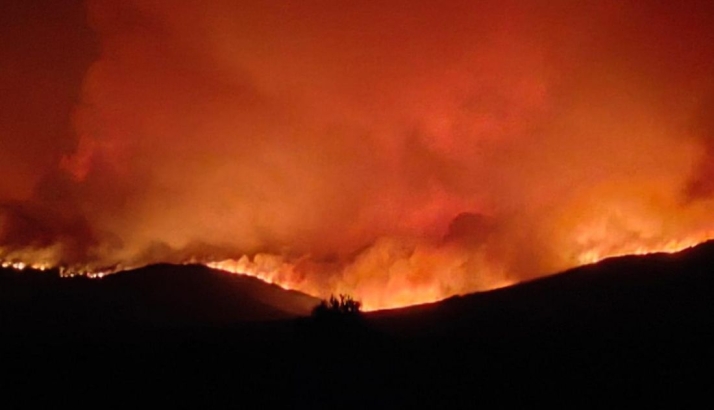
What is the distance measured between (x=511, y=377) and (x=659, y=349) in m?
3.56

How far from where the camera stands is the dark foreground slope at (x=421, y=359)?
16141 millimetres

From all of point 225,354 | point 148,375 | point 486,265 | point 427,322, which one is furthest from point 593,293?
point 148,375

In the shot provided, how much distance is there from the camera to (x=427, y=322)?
78.8 feet


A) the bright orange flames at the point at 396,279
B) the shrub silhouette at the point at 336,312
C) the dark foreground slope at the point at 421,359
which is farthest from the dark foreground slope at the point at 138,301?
the shrub silhouette at the point at 336,312

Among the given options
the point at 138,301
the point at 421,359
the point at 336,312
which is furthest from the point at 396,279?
the point at 421,359

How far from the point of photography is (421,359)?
60.0 ft

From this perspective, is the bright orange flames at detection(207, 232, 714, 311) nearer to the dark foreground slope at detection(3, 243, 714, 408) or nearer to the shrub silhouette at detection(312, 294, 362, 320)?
the dark foreground slope at detection(3, 243, 714, 408)

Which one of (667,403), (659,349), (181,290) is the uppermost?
(181,290)

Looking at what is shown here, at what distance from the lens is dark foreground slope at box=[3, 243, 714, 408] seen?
16.1 metres

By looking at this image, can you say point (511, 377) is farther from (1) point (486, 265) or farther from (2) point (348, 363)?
(1) point (486, 265)

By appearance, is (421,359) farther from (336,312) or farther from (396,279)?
(396,279)

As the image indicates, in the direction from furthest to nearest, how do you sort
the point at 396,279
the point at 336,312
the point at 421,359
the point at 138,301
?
the point at 396,279 → the point at 138,301 → the point at 336,312 → the point at 421,359

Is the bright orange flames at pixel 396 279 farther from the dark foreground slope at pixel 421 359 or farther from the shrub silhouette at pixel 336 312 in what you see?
the shrub silhouette at pixel 336 312

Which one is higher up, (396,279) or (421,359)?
(396,279)
